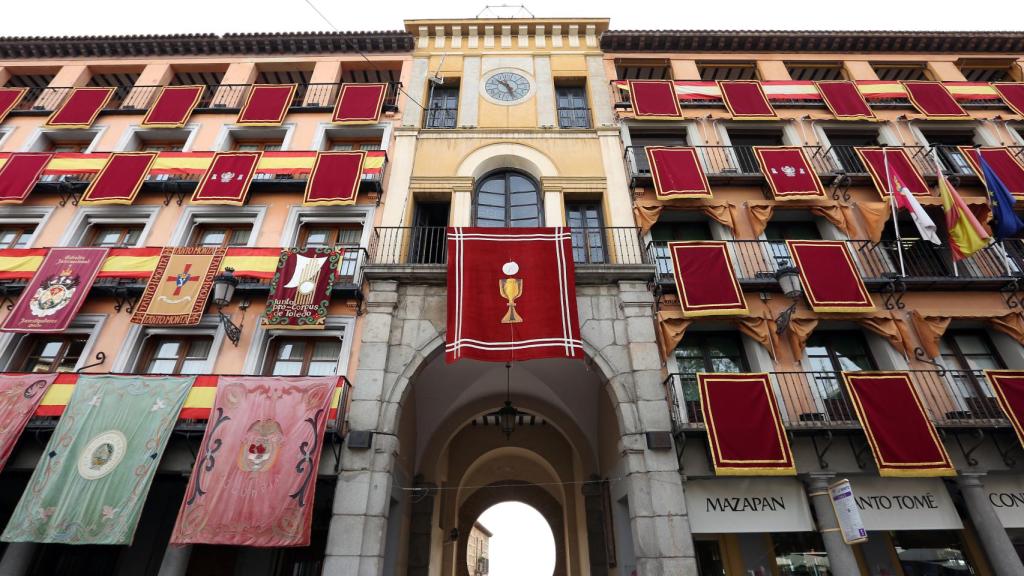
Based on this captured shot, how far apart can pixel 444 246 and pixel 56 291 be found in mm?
9141

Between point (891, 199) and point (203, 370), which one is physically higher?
point (891, 199)

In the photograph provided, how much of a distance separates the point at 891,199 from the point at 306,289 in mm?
14365

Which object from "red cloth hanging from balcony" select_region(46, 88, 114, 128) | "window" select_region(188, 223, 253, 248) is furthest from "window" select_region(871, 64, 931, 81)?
"red cloth hanging from balcony" select_region(46, 88, 114, 128)

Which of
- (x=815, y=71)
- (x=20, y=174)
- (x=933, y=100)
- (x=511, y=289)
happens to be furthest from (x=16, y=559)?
(x=933, y=100)

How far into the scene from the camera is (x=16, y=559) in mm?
8820

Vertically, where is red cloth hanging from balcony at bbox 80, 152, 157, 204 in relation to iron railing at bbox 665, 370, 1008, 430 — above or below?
above

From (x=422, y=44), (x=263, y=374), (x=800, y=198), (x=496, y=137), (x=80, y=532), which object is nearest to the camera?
(x=80, y=532)

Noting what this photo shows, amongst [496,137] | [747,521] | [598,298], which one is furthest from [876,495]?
[496,137]

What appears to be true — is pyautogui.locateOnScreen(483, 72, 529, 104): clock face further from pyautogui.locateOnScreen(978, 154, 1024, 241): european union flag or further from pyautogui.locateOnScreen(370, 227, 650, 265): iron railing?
pyautogui.locateOnScreen(978, 154, 1024, 241): european union flag

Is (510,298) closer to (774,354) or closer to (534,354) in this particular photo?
(534,354)

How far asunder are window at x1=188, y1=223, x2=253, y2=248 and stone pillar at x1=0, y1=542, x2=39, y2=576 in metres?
7.19

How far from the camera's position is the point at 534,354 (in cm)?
962

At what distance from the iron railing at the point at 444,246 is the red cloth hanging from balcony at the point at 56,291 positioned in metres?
6.73

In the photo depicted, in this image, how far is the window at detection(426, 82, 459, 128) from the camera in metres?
15.1
